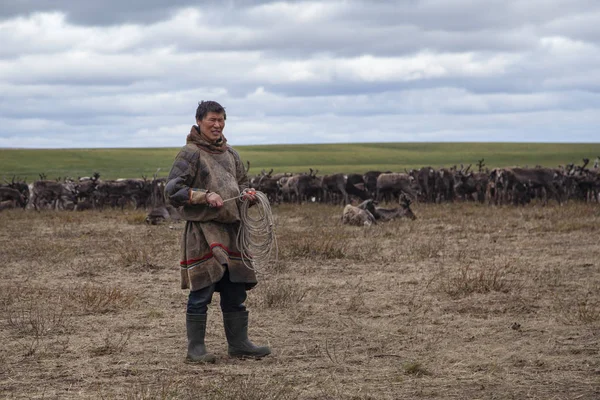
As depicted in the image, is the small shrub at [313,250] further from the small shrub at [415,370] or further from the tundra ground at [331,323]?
the small shrub at [415,370]

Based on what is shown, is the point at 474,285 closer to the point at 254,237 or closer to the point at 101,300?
the point at 254,237

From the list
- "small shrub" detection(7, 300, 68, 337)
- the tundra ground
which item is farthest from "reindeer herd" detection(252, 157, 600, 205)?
"small shrub" detection(7, 300, 68, 337)

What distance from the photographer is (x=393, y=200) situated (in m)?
32.8

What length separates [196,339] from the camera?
719 cm

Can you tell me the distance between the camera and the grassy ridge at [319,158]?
3816 inches

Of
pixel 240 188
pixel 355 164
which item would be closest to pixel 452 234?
pixel 240 188

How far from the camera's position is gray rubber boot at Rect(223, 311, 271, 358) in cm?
734

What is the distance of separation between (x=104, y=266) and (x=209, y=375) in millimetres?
7023

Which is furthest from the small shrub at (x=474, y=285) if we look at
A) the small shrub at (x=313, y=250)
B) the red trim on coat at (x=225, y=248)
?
the red trim on coat at (x=225, y=248)

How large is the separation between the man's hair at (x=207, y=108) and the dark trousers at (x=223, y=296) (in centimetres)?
130

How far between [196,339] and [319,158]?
119451 millimetres

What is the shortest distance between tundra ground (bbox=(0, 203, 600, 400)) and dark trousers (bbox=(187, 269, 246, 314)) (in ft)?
1.04

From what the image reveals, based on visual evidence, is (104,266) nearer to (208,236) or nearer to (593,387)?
(208,236)

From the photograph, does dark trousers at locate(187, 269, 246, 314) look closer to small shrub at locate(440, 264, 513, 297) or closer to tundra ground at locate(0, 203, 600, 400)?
tundra ground at locate(0, 203, 600, 400)
